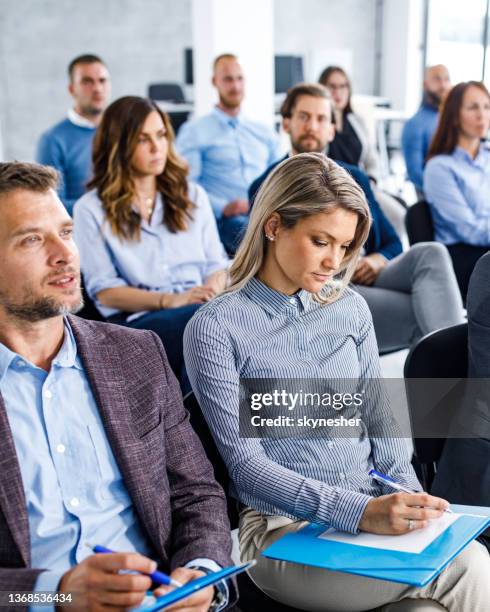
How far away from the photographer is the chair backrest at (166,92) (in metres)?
9.26

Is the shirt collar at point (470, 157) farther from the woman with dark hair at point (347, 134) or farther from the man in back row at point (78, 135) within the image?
the man in back row at point (78, 135)

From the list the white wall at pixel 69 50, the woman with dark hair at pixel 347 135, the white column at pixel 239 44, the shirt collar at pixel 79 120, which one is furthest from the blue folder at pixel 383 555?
the white wall at pixel 69 50

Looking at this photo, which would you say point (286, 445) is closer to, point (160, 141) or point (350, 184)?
point (350, 184)

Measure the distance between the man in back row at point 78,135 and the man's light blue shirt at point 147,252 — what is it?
1513 millimetres

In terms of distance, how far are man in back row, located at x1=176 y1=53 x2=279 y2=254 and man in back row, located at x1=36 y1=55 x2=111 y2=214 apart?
1.88 feet

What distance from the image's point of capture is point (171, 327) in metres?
2.61

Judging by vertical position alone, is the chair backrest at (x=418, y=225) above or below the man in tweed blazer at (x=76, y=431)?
below

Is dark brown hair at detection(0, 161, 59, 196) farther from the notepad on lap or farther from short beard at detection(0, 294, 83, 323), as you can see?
the notepad on lap

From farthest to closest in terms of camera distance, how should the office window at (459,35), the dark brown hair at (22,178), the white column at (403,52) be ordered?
1. the white column at (403,52)
2. the office window at (459,35)
3. the dark brown hair at (22,178)

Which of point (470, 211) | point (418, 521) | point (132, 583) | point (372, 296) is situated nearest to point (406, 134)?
point (470, 211)

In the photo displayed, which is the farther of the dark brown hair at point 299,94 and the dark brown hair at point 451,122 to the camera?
the dark brown hair at point 451,122

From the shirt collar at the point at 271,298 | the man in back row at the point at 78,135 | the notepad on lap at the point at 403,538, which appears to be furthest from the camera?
the man in back row at the point at 78,135

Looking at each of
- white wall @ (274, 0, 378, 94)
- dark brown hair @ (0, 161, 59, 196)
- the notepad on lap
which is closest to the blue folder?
the notepad on lap

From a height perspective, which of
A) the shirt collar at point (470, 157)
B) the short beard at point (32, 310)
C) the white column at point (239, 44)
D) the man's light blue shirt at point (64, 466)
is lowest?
the man's light blue shirt at point (64, 466)
